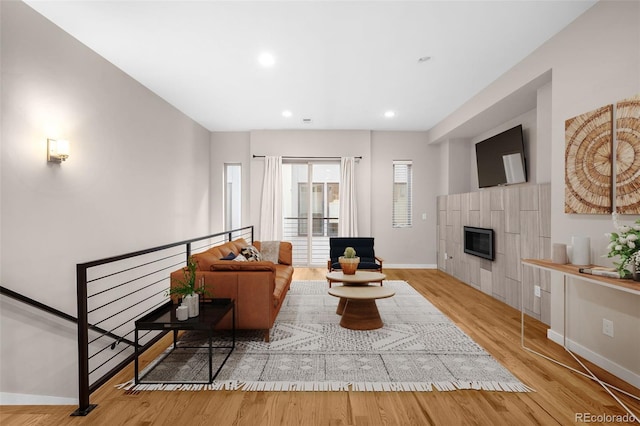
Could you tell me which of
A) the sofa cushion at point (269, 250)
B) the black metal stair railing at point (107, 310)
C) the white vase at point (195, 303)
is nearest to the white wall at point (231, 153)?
the sofa cushion at point (269, 250)

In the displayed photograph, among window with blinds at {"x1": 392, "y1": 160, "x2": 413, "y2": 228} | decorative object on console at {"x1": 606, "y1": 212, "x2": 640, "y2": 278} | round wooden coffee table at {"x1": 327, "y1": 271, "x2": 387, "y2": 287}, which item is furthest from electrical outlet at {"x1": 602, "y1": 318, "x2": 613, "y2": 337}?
window with blinds at {"x1": 392, "y1": 160, "x2": 413, "y2": 228}

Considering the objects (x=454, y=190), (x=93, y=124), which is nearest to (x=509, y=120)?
(x=454, y=190)

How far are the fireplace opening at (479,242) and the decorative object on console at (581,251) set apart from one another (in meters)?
2.06

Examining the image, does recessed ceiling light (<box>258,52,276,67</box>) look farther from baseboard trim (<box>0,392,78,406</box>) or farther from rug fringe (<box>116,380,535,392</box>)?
baseboard trim (<box>0,392,78,406</box>)

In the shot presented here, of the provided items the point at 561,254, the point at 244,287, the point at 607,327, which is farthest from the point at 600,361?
the point at 244,287

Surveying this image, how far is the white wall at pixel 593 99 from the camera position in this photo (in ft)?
7.70

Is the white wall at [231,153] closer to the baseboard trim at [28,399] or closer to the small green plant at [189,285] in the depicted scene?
the small green plant at [189,285]

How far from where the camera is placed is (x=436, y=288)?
17.1 feet

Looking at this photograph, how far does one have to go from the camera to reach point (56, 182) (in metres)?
2.86

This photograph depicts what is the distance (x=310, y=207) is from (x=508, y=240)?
380cm

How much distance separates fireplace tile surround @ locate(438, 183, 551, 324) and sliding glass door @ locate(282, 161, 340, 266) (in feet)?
7.95

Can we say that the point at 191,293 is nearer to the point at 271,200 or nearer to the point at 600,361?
the point at 600,361

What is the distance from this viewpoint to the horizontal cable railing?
208 cm

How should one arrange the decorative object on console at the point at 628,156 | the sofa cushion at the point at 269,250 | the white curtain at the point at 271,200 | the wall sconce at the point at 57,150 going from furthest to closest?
the white curtain at the point at 271,200, the sofa cushion at the point at 269,250, the wall sconce at the point at 57,150, the decorative object on console at the point at 628,156
